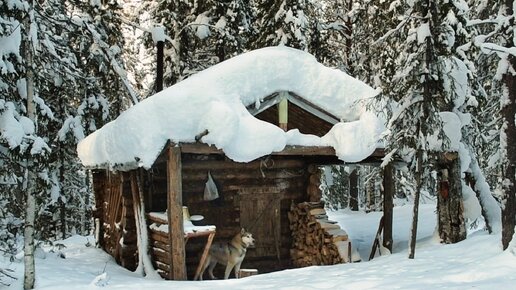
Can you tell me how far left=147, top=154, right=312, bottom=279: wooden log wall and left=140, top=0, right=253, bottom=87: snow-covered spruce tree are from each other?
805cm

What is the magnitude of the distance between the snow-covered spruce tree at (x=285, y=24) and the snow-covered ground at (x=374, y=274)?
8.87m

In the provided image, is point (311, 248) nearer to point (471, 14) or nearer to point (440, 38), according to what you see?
point (440, 38)

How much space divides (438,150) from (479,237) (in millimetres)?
2111

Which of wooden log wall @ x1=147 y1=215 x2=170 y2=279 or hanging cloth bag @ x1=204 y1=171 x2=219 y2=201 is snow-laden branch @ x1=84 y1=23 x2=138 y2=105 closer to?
hanging cloth bag @ x1=204 y1=171 x2=219 y2=201

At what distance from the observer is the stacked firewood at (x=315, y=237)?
1215cm

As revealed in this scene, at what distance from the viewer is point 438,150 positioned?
1038 centimetres

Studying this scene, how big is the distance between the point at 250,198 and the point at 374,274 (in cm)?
571

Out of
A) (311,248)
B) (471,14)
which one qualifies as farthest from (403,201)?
(311,248)

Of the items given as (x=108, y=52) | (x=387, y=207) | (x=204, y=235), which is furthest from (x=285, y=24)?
(x=204, y=235)

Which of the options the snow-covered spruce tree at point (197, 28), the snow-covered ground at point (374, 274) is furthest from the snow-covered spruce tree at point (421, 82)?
the snow-covered spruce tree at point (197, 28)

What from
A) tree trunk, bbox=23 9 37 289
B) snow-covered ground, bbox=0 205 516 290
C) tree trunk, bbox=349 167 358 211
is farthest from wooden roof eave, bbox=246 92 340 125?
tree trunk, bbox=349 167 358 211

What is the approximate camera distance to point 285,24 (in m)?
18.6

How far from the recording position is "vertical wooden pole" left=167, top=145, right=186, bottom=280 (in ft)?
32.9

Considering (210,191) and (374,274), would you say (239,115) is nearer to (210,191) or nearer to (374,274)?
(210,191)
